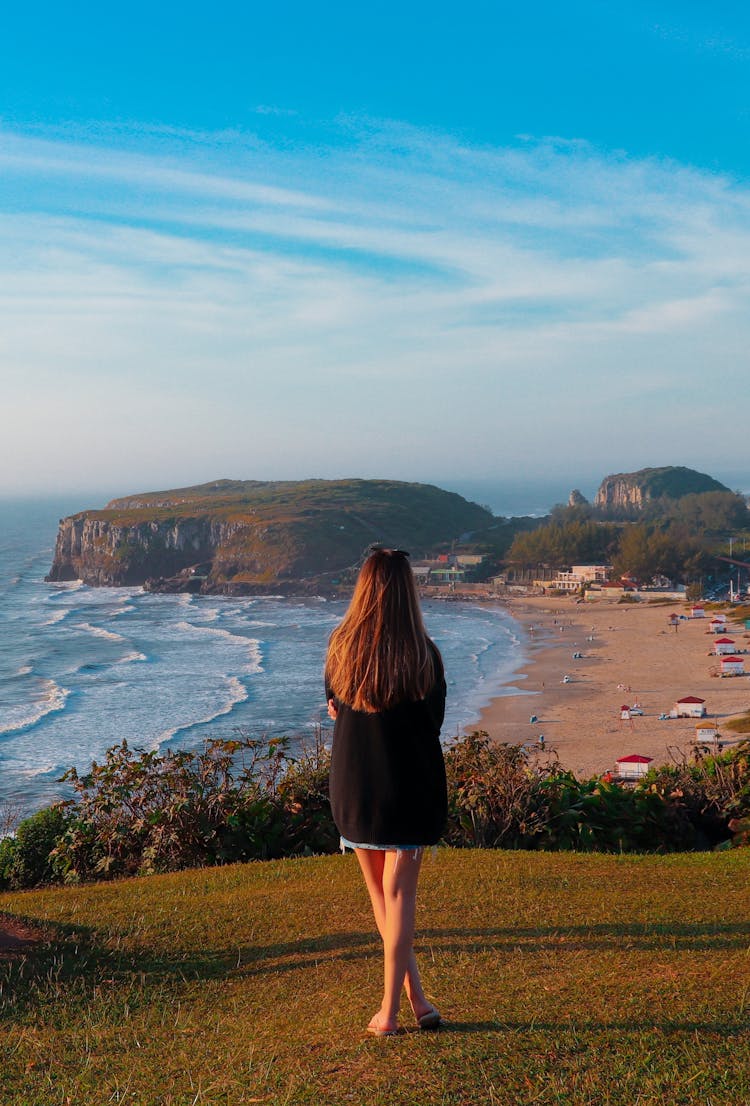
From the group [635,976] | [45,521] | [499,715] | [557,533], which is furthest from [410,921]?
[45,521]

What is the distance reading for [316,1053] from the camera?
3.34 m

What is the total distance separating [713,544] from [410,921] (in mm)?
98047

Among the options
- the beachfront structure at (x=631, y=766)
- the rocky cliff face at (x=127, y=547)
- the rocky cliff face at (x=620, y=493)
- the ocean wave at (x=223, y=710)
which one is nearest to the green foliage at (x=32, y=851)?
the beachfront structure at (x=631, y=766)

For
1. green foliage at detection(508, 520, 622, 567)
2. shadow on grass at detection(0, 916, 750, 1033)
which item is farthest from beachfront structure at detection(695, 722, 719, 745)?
green foliage at detection(508, 520, 622, 567)

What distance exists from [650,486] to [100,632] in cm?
12658

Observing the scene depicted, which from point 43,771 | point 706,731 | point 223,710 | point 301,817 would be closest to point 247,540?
point 223,710

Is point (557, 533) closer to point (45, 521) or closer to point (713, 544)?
point (713, 544)

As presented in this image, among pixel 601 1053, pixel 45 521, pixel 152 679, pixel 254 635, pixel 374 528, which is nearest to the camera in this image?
pixel 601 1053

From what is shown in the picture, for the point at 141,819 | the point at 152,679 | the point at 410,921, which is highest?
the point at 410,921

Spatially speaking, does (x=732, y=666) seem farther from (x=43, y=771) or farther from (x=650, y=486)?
(x=650, y=486)

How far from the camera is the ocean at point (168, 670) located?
2758 centimetres

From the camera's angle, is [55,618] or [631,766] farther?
[55,618]

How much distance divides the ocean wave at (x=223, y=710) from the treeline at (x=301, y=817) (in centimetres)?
1870

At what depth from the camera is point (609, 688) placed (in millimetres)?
38094
